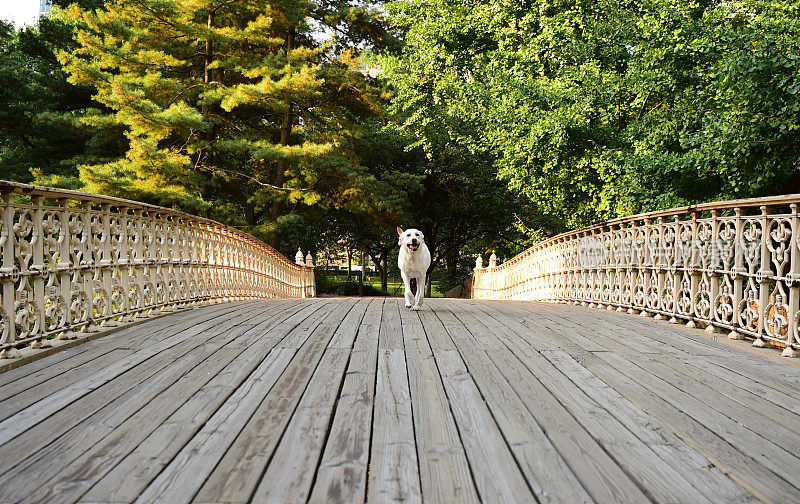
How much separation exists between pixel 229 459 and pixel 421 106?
1887 cm

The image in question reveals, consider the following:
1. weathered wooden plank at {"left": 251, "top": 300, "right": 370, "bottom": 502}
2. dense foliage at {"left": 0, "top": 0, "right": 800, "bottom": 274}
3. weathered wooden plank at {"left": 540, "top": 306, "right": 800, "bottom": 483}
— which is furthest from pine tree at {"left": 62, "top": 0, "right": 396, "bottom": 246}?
weathered wooden plank at {"left": 540, "top": 306, "right": 800, "bottom": 483}

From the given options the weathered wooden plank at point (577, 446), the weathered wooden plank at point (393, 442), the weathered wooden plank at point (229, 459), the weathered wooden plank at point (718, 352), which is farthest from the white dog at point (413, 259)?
the weathered wooden plank at point (229, 459)

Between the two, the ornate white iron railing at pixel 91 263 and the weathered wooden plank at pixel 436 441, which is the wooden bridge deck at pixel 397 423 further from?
the ornate white iron railing at pixel 91 263

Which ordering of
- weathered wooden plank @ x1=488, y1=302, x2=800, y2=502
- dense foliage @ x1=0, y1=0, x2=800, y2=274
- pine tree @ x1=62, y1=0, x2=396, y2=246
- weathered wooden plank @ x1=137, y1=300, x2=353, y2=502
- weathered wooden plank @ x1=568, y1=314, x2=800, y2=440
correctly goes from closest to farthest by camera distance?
weathered wooden plank @ x1=137, y1=300, x2=353, y2=502, weathered wooden plank @ x1=488, y1=302, x2=800, y2=502, weathered wooden plank @ x1=568, y1=314, x2=800, y2=440, dense foliage @ x1=0, y1=0, x2=800, y2=274, pine tree @ x1=62, y1=0, x2=396, y2=246

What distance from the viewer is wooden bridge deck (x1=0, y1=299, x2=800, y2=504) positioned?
2098 mm

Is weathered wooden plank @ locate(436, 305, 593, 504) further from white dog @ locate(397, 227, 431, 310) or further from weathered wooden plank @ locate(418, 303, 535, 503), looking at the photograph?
white dog @ locate(397, 227, 431, 310)

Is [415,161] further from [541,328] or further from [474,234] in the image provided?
[541,328]

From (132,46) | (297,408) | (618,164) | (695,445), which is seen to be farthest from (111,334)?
(132,46)

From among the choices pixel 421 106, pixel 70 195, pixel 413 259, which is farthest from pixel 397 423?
pixel 421 106

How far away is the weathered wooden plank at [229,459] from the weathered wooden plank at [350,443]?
0.84ft

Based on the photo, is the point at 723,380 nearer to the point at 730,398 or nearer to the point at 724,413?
the point at 730,398

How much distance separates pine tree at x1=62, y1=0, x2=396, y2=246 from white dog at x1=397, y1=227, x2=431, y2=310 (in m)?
9.70

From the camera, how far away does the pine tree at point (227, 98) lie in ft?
50.8

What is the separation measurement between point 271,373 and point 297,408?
82 cm
